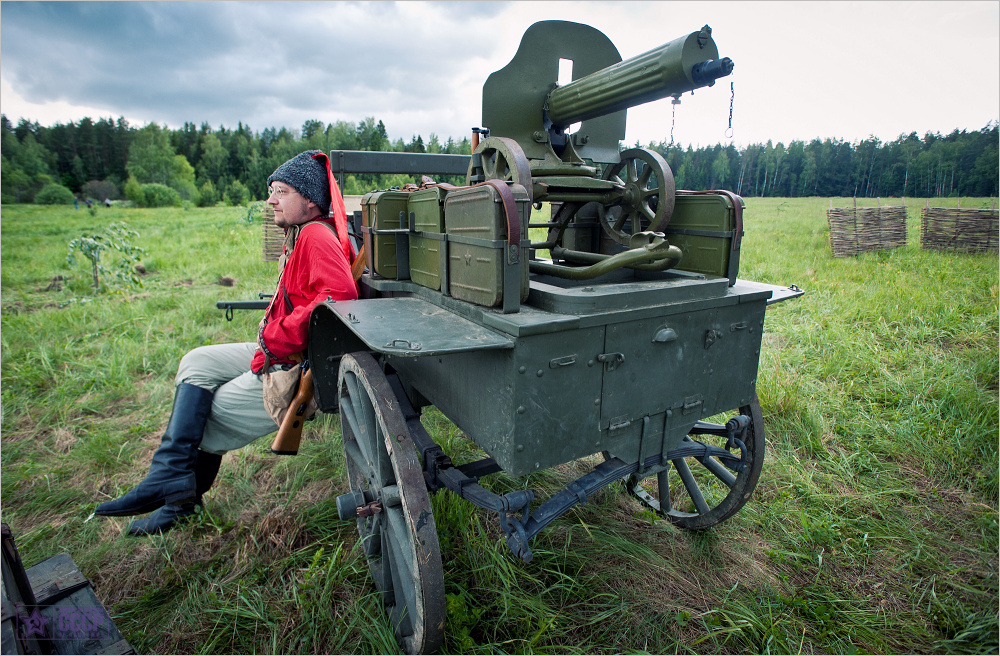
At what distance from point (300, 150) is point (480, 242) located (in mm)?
38364

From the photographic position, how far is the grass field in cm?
224

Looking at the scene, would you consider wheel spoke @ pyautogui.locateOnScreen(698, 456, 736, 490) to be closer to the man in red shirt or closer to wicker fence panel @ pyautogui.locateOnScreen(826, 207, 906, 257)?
the man in red shirt

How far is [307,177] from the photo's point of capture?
106 inches

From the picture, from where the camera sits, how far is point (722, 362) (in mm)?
2146

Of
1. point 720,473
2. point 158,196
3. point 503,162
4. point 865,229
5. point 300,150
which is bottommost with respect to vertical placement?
point 720,473

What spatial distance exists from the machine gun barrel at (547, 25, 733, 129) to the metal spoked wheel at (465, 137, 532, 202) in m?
0.51

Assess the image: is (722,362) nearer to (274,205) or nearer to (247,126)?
(274,205)

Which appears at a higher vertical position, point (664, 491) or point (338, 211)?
point (338, 211)

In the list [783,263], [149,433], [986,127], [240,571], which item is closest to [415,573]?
[240,571]

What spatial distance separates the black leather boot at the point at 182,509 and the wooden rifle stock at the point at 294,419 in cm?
60

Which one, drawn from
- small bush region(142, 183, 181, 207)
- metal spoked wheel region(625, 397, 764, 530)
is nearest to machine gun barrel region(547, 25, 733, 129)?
metal spoked wheel region(625, 397, 764, 530)

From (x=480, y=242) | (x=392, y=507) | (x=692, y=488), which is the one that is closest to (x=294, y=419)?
(x=392, y=507)

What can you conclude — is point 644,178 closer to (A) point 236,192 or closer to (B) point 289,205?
(B) point 289,205

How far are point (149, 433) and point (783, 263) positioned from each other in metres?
9.39
